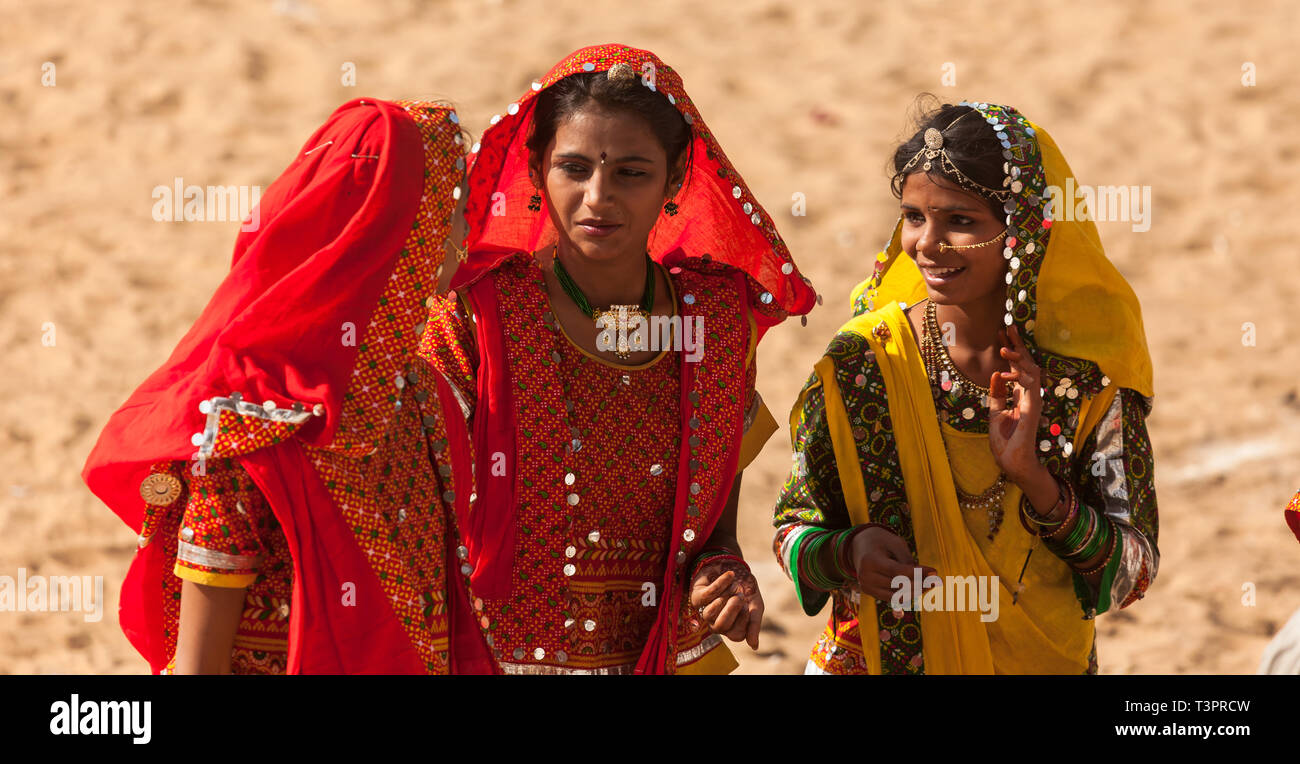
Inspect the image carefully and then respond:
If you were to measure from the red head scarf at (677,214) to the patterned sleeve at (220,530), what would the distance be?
92 centimetres

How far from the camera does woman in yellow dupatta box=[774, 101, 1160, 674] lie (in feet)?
10.6

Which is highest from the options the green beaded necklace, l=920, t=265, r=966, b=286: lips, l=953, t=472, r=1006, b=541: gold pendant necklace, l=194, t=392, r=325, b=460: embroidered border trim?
l=920, t=265, r=966, b=286: lips

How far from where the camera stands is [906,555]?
309 cm

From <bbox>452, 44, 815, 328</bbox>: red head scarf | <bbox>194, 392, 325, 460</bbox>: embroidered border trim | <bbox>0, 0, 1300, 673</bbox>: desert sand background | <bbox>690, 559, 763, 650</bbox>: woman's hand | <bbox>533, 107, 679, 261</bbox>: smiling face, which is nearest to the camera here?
<bbox>194, 392, 325, 460</bbox>: embroidered border trim

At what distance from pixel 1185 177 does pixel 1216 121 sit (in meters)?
0.57

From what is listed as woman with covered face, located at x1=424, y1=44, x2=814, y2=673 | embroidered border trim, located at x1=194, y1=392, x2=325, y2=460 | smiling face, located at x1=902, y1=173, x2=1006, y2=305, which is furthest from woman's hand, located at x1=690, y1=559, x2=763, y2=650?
embroidered border trim, located at x1=194, y1=392, x2=325, y2=460

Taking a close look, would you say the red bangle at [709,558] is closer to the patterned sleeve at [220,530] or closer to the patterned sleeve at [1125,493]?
the patterned sleeve at [1125,493]

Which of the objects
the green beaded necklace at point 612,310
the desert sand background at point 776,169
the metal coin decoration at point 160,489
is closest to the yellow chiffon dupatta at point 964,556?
the green beaded necklace at point 612,310

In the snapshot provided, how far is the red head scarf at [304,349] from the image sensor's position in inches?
95.8

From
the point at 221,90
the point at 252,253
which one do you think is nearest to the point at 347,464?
the point at 252,253

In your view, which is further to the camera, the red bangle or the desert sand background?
the desert sand background

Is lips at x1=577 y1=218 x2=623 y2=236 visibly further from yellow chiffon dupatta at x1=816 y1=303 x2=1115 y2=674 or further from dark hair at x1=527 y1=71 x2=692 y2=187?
yellow chiffon dupatta at x1=816 y1=303 x2=1115 y2=674

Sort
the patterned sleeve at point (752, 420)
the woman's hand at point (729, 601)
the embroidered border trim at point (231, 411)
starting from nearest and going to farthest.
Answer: the embroidered border trim at point (231, 411) < the woman's hand at point (729, 601) < the patterned sleeve at point (752, 420)

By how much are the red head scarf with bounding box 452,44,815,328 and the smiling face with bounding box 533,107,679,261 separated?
116 millimetres
